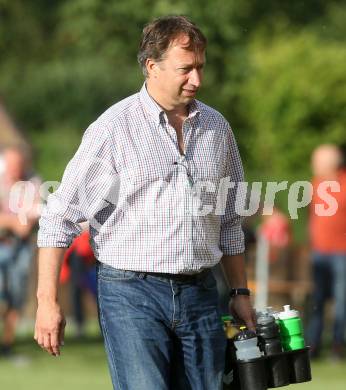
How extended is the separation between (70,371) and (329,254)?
8.96 ft

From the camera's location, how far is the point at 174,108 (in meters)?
4.67

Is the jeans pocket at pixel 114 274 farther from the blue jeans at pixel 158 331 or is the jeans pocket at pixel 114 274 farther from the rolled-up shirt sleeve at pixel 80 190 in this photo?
the rolled-up shirt sleeve at pixel 80 190

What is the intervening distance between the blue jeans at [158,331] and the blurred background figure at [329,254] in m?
6.61

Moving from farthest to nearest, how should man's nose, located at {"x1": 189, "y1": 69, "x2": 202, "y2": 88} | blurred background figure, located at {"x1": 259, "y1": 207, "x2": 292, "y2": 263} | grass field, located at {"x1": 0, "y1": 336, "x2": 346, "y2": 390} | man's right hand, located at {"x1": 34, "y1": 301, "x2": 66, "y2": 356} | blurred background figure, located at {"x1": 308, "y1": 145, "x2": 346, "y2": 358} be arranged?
1. blurred background figure, located at {"x1": 259, "y1": 207, "x2": 292, "y2": 263}
2. blurred background figure, located at {"x1": 308, "y1": 145, "x2": 346, "y2": 358}
3. grass field, located at {"x1": 0, "y1": 336, "x2": 346, "y2": 390}
4. man's nose, located at {"x1": 189, "y1": 69, "x2": 202, "y2": 88}
5. man's right hand, located at {"x1": 34, "y1": 301, "x2": 66, "y2": 356}

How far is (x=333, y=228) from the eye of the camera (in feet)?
37.1

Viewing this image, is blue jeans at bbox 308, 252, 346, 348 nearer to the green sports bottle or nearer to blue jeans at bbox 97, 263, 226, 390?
the green sports bottle

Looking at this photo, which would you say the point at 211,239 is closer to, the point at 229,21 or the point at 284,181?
the point at 229,21

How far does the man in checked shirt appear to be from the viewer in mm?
4500

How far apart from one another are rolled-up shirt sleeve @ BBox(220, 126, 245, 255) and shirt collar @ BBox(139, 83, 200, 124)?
7.7 inches

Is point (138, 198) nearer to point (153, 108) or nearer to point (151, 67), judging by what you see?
point (153, 108)

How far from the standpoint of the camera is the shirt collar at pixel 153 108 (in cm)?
461

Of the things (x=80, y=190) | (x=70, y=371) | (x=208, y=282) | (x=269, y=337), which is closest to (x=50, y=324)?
(x=80, y=190)

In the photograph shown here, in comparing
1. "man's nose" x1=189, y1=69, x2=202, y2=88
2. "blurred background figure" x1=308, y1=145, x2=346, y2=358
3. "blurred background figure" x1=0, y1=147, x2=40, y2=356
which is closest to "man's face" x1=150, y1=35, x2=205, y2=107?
"man's nose" x1=189, y1=69, x2=202, y2=88

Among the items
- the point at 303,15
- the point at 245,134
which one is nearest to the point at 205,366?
the point at 303,15
